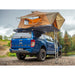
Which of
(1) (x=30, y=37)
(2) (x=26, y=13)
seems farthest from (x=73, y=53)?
(2) (x=26, y=13)

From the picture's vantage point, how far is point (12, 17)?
707cm

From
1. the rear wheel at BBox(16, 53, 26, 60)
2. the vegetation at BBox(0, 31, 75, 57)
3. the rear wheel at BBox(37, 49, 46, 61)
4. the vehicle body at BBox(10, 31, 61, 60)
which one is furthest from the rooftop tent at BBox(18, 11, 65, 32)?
the rear wheel at BBox(16, 53, 26, 60)

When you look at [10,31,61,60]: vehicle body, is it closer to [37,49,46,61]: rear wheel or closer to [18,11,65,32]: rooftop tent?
[37,49,46,61]: rear wheel

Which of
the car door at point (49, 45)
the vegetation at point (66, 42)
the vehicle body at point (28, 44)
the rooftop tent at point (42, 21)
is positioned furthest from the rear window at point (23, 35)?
the car door at point (49, 45)

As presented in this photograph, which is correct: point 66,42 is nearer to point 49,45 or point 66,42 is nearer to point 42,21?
point 49,45

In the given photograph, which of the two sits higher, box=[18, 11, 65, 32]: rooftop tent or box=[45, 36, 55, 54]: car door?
box=[18, 11, 65, 32]: rooftop tent

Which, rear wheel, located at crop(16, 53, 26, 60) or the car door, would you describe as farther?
the car door

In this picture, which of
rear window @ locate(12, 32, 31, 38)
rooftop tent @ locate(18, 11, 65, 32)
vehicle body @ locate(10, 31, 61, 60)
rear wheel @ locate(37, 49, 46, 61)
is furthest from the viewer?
rear wheel @ locate(37, 49, 46, 61)

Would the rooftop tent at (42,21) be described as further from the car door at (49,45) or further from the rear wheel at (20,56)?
the rear wheel at (20,56)

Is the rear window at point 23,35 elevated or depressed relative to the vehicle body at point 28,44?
elevated

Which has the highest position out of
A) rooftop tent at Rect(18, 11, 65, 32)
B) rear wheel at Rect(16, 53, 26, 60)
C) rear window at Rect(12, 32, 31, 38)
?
rooftop tent at Rect(18, 11, 65, 32)

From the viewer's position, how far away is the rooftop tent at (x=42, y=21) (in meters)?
6.12

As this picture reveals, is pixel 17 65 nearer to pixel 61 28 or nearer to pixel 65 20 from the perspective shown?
pixel 61 28

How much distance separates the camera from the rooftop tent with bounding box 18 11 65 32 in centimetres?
612
